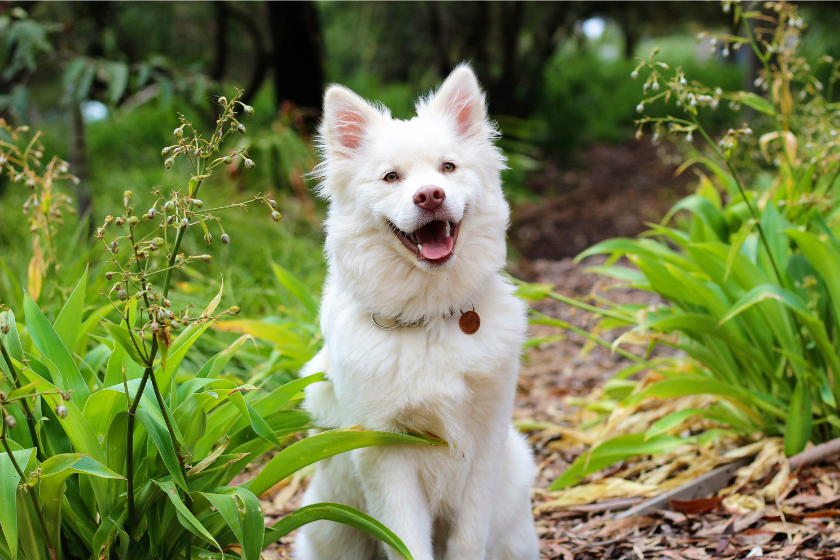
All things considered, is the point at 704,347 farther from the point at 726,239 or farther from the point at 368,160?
the point at 368,160

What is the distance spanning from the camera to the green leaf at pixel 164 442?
1702mm

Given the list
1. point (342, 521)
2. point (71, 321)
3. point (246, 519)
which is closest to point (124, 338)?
point (246, 519)

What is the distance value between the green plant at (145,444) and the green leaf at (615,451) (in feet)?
3.98

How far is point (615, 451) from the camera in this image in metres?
2.91

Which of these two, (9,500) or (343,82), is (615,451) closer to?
(9,500)

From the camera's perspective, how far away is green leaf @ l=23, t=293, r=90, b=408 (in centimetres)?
195

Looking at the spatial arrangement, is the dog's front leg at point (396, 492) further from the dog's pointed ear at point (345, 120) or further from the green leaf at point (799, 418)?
the green leaf at point (799, 418)

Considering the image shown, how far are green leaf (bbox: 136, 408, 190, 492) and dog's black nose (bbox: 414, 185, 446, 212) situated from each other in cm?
94

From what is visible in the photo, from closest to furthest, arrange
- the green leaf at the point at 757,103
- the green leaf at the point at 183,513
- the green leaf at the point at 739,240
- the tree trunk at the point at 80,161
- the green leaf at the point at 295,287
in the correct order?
the green leaf at the point at 183,513 < the green leaf at the point at 739,240 < the green leaf at the point at 757,103 < the green leaf at the point at 295,287 < the tree trunk at the point at 80,161

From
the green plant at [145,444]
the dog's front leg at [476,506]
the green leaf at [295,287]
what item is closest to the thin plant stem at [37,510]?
the green plant at [145,444]

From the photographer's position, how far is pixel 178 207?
1.52 meters

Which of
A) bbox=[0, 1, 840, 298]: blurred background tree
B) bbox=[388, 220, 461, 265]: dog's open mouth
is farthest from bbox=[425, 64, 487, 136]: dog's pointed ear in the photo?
bbox=[0, 1, 840, 298]: blurred background tree

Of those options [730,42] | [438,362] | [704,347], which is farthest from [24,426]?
[730,42]

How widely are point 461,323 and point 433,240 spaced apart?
28 centimetres
